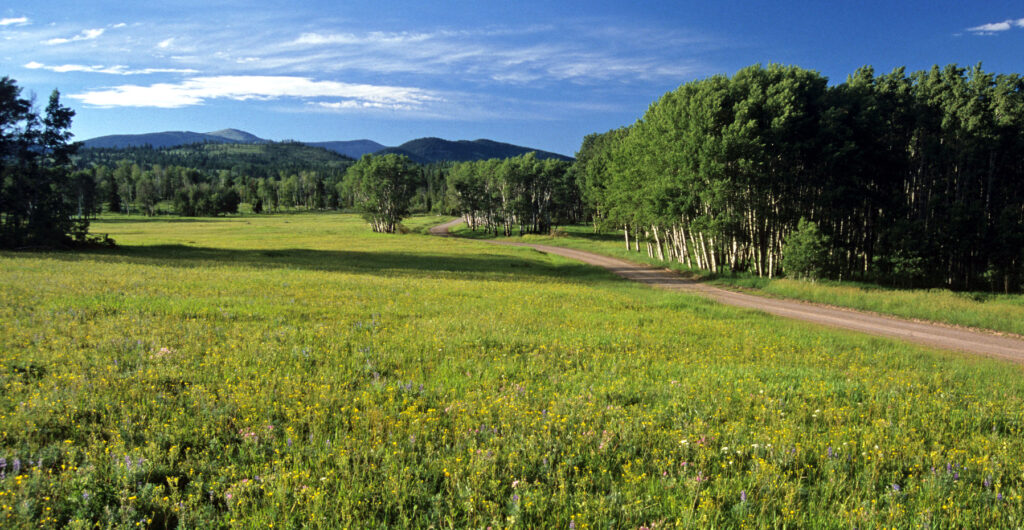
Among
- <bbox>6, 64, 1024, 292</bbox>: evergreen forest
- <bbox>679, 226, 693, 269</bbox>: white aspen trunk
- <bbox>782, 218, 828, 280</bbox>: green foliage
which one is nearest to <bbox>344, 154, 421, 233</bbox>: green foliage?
<bbox>6, 64, 1024, 292</bbox>: evergreen forest

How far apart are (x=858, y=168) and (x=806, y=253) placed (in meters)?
10.3

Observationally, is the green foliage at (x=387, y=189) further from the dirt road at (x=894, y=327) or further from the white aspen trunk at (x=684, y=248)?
the dirt road at (x=894, y=327)

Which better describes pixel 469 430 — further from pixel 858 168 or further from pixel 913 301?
pixel 858 168

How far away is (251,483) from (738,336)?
537 inches

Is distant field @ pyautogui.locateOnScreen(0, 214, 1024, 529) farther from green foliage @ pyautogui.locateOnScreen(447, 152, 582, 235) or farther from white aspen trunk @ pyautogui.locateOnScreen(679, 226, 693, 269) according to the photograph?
green foliage @ pyautogui.locateOnScreen(447, 152, 582, 235)

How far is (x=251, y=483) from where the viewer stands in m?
4.66

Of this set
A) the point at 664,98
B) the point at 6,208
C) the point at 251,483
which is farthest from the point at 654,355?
the point at 6,208

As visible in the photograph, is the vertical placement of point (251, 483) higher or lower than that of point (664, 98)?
lower

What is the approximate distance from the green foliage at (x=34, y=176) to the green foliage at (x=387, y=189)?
2323 inches

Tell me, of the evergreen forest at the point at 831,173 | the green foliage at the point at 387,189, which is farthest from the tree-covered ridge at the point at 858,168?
the green foliage at the point at 387,189

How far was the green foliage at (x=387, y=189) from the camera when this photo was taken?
339ft

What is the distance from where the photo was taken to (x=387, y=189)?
104m

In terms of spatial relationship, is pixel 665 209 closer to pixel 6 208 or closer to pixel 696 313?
pixel 696 313

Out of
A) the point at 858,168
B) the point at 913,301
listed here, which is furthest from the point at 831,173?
the point at 913,301
